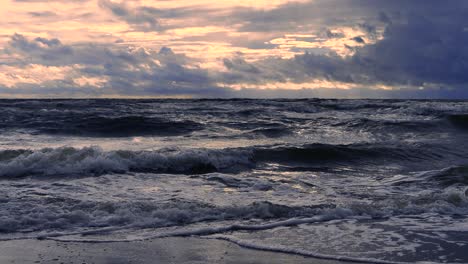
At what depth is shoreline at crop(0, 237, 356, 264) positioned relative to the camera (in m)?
5.86

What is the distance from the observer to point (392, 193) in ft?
33.6

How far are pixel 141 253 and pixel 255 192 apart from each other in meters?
4.21

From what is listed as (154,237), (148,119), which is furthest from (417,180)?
(148,119)

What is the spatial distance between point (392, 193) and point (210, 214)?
4074mm

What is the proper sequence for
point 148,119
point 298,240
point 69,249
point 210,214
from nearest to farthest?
point 69,249 → point 298,240 → point 210,214 → point 148,119

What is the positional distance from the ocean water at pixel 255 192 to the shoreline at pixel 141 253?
0.24 m

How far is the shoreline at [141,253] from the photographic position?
5.86 metres

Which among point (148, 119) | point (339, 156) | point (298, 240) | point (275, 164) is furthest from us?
point (148, 119)

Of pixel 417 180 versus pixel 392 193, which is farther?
pixel 417 180

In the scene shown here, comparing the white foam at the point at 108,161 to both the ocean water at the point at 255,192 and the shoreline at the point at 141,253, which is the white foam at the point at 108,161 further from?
the shoreline at the point at 141,253

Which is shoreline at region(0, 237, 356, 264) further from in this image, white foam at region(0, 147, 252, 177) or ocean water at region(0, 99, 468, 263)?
white foam at region(0, 147, 252, 177)

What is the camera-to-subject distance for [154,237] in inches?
270

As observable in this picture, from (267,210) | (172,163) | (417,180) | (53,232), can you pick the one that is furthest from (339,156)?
(53,232)

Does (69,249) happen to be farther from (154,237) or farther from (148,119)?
(148,119)
